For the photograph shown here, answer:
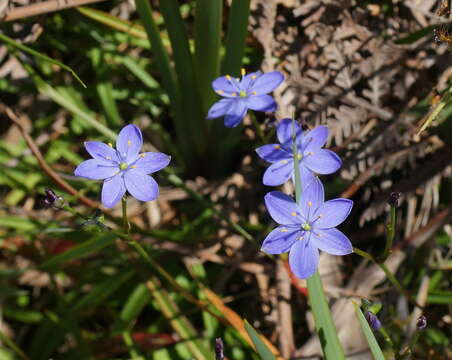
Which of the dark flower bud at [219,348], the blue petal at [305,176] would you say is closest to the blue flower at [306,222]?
the blue petal at [305,176]

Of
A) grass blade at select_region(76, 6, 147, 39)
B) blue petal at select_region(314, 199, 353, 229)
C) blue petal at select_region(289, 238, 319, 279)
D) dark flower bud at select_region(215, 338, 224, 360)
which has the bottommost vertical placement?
dark flower bud at select_region(215, 338, 224, 360)

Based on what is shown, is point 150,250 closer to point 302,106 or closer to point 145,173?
point 145,173

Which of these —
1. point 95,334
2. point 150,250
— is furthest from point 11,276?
point 150,250

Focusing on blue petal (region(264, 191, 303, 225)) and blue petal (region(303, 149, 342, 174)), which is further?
blue petal (region(303, 149, 342, 174))

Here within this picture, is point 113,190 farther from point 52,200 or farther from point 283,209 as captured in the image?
point 283,209

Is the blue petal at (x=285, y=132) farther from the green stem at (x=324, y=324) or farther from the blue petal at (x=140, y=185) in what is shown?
the blue petal at (x=140, y=185)

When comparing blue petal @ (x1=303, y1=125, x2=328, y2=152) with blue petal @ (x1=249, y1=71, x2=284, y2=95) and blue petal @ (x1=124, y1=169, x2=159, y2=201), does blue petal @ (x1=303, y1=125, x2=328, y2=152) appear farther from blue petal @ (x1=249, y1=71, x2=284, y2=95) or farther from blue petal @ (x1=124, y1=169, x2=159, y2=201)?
blue petal @ (x1=124, y1=169, x2=159, y2=201)

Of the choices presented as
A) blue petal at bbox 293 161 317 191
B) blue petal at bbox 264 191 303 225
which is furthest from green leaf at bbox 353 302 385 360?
blue petal at bbox 293 161 317 191
